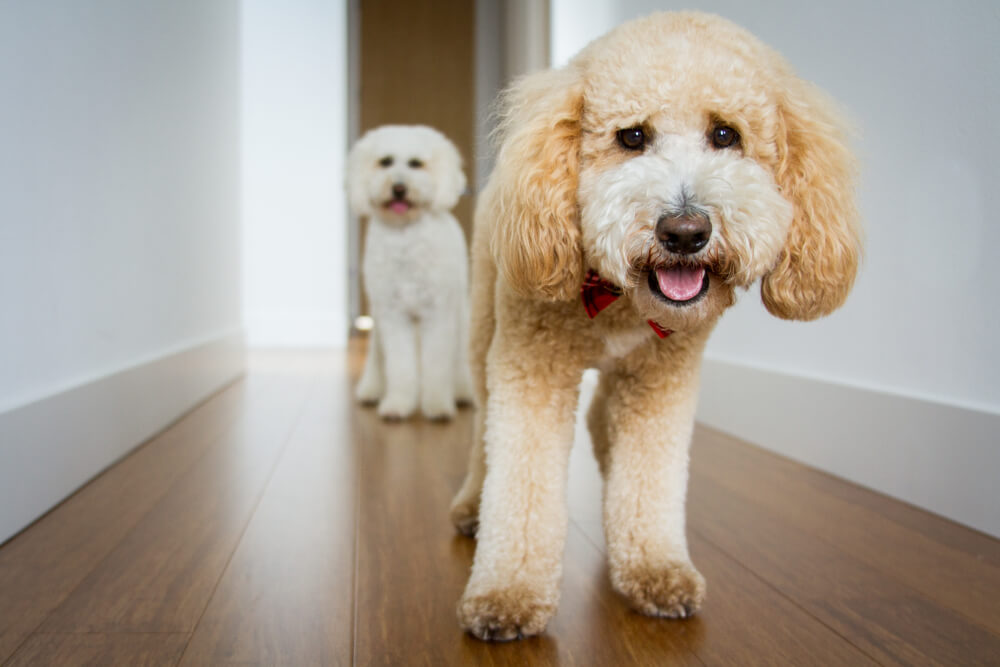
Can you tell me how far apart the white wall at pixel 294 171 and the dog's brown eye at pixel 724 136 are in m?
4.03

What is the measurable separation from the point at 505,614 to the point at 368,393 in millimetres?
2004

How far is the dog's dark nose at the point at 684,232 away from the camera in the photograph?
85 cm

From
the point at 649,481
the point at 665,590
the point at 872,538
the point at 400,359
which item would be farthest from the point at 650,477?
the point at 400,359

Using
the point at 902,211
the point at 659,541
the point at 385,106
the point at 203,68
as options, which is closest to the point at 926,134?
the point at 902,211

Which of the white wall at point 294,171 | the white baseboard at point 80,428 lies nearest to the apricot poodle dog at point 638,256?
the white baseboard at point 80,428

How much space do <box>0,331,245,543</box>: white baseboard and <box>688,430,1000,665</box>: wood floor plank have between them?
4.23ft

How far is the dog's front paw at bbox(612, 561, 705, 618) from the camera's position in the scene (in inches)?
42.5

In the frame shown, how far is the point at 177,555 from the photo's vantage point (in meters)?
1.29

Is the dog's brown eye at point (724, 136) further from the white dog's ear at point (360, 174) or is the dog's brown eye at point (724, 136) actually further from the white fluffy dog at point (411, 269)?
the white dog's ear at point (360, 174)

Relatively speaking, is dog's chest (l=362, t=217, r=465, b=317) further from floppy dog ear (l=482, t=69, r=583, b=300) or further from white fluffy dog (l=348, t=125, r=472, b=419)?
floppy dog ear (l=482, t=69, r=583, b=300)

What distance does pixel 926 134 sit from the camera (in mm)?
1607

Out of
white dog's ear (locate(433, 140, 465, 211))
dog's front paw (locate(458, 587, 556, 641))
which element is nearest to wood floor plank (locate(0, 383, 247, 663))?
dog's front paw (locate(458, 587, 556, 641))

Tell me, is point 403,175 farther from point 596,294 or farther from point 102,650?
point 102,650

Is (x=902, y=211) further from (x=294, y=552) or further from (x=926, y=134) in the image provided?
(x=294, y=552)
